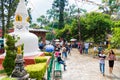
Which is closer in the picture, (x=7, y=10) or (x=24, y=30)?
(x=24, y=30)

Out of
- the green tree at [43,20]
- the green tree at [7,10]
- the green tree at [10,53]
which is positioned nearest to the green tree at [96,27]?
the green tree at [7,10]

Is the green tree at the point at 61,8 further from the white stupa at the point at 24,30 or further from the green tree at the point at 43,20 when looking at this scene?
the white stupa at the point at 24,30

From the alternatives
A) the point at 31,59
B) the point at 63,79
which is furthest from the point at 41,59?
the point at 63,79

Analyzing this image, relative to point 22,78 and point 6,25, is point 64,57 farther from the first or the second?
point 22,78

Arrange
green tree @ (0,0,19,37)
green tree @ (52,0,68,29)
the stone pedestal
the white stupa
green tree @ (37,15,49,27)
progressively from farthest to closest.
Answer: green tree @ (37,15,49,27) < green tree @ (52,0,68,29) < green tree @ (0,0,19,37) < the white stupa < the stone pedestal

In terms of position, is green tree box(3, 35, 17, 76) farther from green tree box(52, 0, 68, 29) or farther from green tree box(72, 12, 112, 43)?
green tree box(52, 0, 68, 29)

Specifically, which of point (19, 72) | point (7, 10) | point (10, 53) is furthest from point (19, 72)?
point (7, 10)

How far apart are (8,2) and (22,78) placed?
924 inches

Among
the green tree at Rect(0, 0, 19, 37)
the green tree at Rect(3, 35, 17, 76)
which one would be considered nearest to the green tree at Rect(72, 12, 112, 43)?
the green tree at Rect(0, 0, 19, 37)

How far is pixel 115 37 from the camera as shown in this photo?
20.4 metres

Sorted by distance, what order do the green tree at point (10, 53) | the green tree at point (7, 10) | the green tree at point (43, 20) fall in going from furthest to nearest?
1. the green tree at point (43, 20)
2. the green tree at point (7, 10)
3. the green tree at point (10, 53)

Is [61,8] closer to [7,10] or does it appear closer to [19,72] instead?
[7,10]

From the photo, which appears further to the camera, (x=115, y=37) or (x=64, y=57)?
(x=64, y=57)

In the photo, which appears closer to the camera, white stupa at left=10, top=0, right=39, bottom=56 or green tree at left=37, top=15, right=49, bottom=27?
white stupa at left=10, top=0, right=39, bottom=56
